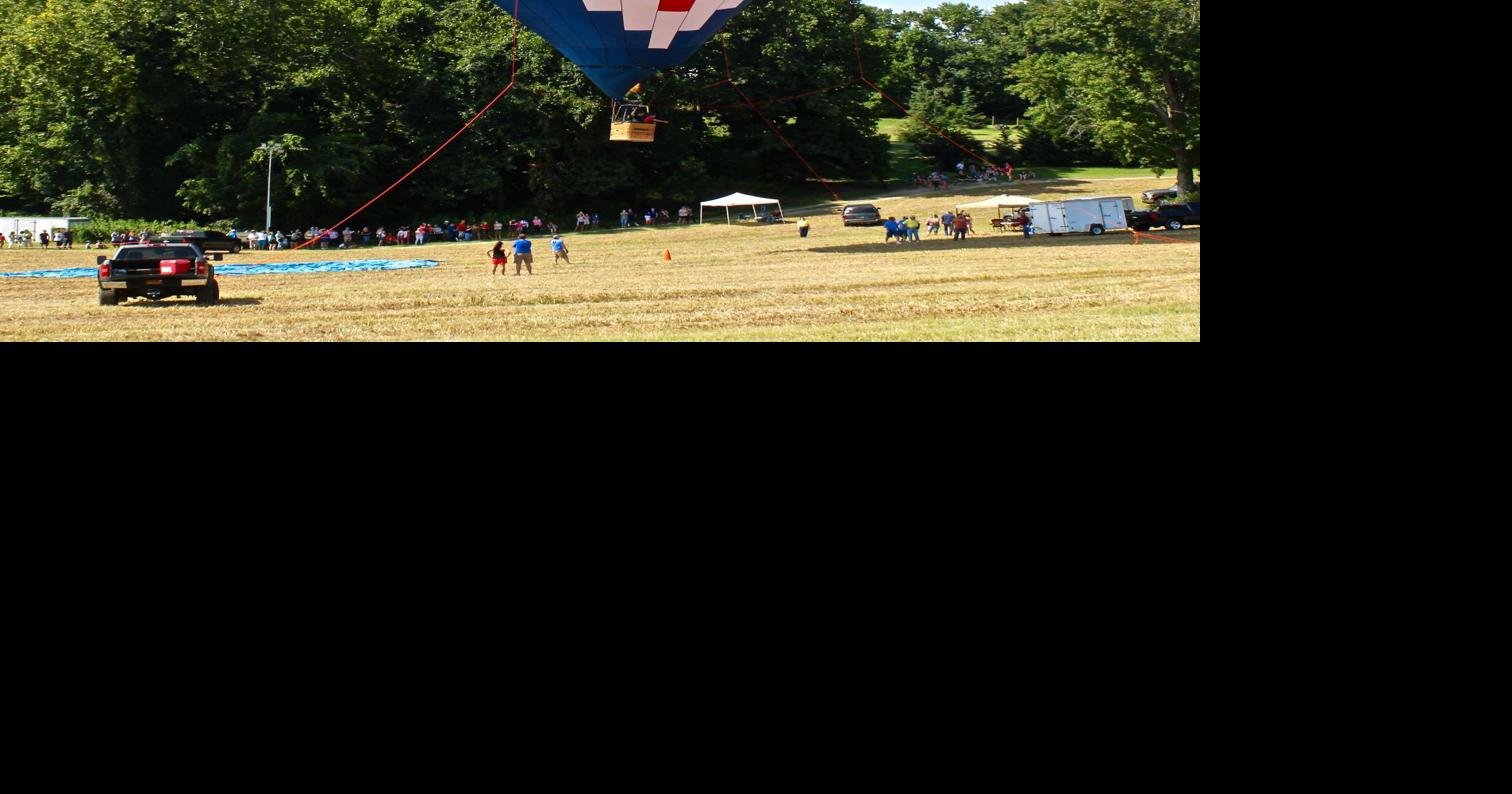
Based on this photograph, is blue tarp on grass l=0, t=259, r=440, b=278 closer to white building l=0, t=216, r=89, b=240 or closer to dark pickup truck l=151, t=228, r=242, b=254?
dark pickup truck l=151, t=228, r=242, b=254

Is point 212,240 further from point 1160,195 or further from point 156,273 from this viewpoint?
point 1160,195

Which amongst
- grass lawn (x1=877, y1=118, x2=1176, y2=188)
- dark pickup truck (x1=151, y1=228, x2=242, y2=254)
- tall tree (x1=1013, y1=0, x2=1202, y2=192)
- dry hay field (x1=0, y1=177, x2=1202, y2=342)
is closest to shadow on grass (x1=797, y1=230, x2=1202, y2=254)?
dry hay field (x1=0, y1=177, x2=1202, y2=342)

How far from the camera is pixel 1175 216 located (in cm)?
2406

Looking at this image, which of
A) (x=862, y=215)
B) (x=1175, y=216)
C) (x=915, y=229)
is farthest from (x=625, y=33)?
(x=862, y=215)

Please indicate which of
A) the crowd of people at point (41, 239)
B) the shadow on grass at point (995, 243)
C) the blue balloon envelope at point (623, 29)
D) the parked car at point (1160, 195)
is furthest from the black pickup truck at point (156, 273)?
the parked car at point (1160, 195)

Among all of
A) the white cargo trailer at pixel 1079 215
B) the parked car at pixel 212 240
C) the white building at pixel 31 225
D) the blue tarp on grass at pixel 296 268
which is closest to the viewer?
the blue tarp on grass at pixel 296 268

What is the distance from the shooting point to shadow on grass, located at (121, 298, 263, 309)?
1396cm

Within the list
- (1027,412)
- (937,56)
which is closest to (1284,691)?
(1027,412)

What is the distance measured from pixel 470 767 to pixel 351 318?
1106 cm

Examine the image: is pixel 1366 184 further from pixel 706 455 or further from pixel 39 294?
pixel 39 294

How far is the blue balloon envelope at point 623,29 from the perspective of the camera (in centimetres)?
1488

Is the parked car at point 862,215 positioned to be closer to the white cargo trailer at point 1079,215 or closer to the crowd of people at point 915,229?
the crowd of people at point 915,229

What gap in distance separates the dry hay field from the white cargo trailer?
121 centimetres

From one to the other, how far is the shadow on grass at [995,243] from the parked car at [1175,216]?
1.70 ft
